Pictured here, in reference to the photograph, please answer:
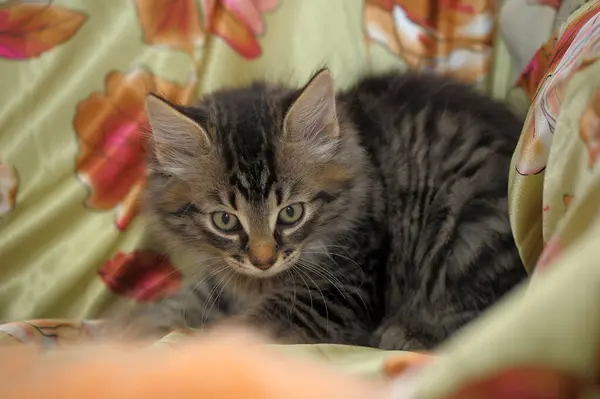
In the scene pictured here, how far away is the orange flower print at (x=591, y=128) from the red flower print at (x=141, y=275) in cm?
98

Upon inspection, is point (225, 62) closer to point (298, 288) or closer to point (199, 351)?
point (298, 288)

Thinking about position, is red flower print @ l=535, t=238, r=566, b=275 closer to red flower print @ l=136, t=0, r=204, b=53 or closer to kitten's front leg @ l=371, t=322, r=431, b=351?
kitten's front leg @ l=371, t=322, r=431, b=351

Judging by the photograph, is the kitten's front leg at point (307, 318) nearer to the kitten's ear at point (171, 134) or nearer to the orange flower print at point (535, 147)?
the kitten's ear at point (171, 134)

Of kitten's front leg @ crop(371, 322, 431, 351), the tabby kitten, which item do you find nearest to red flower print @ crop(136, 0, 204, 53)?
the tabby kitten

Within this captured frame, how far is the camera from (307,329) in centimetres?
122

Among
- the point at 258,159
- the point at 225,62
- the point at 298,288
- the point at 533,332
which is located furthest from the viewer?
the point at 225,62

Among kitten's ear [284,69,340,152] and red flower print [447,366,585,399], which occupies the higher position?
red flower print [447,366,585,399]

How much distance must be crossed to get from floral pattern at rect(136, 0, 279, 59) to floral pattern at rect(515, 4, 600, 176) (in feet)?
2.72

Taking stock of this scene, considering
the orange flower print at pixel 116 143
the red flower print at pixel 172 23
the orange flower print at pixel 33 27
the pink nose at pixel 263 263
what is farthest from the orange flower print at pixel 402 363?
the orange flower print at pixel 33 27

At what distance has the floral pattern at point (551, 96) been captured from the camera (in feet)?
3.10

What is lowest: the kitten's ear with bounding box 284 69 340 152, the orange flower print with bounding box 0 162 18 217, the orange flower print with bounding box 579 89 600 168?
the orange flower print with bounding box 0 162 18 217

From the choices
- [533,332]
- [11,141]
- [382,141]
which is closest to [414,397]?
[533,332]

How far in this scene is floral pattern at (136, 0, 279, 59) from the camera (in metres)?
1.58

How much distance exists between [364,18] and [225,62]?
404 millimetres
